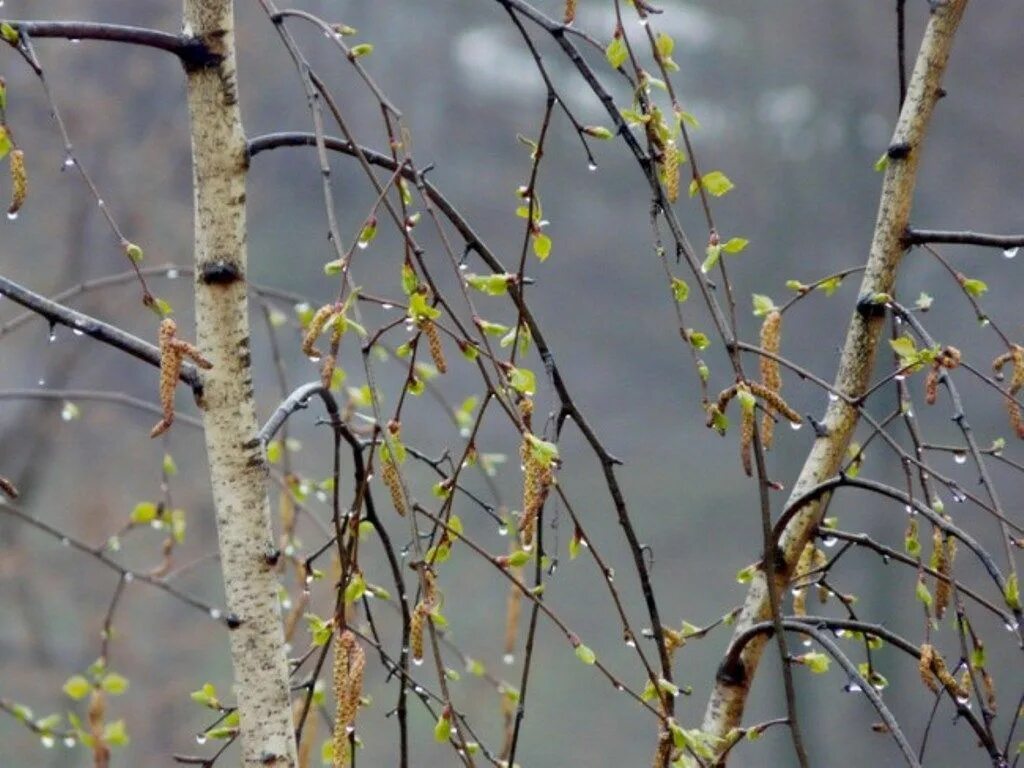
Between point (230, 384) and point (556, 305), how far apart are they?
3972 millimetres

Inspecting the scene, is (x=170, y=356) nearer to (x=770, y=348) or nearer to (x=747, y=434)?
(x=747, y=434)

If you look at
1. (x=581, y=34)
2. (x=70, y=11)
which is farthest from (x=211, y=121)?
(x=70, y=11)

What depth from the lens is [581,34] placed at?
36.9 inches

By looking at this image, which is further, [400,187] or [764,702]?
[764,702]

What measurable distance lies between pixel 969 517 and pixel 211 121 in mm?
3839

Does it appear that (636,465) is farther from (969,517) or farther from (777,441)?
(969,517)

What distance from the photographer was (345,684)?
86cm

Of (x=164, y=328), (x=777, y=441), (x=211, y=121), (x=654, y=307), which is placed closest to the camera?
(x=164, y=328)

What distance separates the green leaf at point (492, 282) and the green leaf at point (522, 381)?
0.06m

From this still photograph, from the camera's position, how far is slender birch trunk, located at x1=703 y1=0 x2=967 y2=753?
126cm

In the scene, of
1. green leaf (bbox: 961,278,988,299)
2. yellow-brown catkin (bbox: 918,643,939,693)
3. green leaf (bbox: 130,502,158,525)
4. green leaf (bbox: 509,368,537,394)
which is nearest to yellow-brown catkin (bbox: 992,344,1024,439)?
green leaf (bbox: 961,278,988,299)

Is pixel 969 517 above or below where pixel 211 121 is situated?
above

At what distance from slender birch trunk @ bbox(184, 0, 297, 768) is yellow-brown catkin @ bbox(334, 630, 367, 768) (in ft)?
0.46

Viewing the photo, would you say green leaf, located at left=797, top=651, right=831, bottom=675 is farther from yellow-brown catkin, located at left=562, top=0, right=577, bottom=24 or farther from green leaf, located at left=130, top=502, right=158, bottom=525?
green leaf, located at left=130, top=502, right=158, bottom=525
